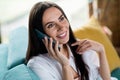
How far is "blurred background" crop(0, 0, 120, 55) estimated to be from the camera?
9.64 feet

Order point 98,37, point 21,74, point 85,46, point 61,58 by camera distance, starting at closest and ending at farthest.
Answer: point 21,74 < point 61,58 < point 85,46 < point 98,37

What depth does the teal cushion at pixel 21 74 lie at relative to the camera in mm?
1319

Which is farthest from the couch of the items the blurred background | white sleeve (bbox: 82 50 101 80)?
the blurred background

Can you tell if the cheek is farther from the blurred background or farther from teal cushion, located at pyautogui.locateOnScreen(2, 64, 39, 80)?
the blurred background

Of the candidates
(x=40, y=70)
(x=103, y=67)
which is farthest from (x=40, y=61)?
(x=103, y=67)

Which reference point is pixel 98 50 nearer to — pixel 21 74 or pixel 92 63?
pixel 92 63

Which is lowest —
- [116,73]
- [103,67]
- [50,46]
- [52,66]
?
[116,73]

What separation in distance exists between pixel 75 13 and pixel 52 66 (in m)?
1.79

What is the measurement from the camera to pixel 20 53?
1.66 meters

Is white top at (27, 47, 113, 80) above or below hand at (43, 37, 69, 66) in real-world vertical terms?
below

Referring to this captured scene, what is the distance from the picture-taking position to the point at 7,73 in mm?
1363

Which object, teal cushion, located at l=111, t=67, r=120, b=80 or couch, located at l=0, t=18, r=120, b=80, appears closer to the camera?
couch, located at l=0, t=18, r=120, b=80

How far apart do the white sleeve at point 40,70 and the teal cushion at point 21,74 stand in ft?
0.13

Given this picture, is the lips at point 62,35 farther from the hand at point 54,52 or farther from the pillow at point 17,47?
the pillow at point 17,47
